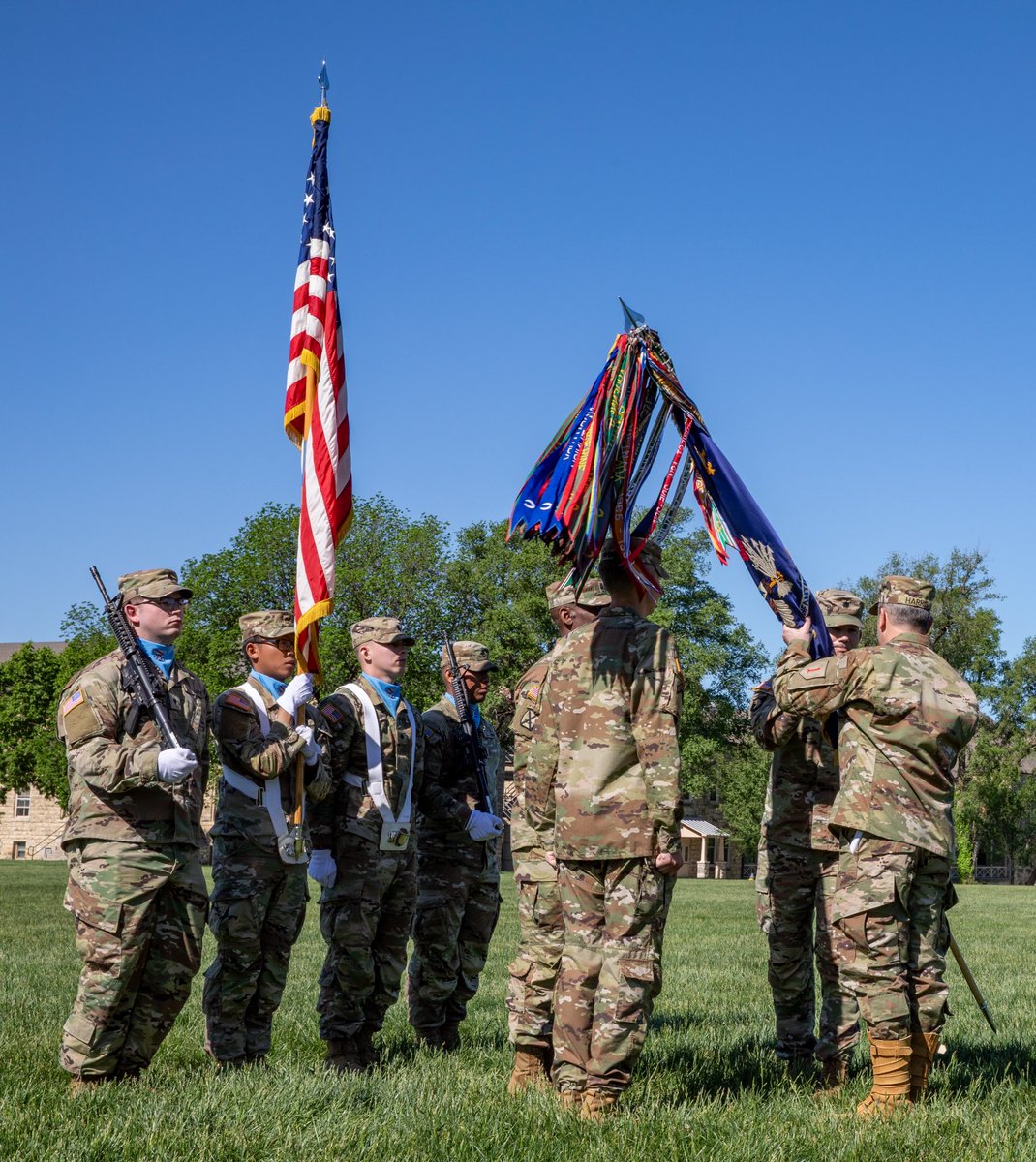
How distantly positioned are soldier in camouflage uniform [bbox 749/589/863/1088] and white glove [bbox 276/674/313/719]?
2.63 meters

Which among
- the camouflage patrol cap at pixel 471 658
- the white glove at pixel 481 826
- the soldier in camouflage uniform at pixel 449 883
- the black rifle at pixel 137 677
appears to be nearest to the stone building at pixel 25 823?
the camouflage patrol cap at pixel 471 658

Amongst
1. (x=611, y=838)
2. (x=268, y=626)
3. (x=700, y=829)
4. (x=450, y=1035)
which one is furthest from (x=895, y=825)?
(x=700, y=829)

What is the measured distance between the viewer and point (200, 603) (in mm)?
45844

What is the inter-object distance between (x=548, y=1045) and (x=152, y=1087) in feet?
6.44

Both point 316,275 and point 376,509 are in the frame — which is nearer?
point 316,275

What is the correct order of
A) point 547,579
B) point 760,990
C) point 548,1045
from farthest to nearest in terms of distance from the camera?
point 547,579 < point 760,990 < point 548,1045

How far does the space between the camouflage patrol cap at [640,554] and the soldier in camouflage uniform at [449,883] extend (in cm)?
272

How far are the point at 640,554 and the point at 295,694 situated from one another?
2195 millimetres

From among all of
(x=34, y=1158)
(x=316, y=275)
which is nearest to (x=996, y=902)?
(x=316, y=275)

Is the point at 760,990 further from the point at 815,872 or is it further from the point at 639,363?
the point at 639,363

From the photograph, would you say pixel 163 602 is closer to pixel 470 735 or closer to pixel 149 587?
pixel 149 587

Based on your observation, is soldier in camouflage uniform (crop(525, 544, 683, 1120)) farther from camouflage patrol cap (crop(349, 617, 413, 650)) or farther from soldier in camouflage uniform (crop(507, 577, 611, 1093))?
camouflage patrol cap (crop(349, 617, 413, 650))

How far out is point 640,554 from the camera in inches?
245

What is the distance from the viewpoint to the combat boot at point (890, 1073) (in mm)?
5727
